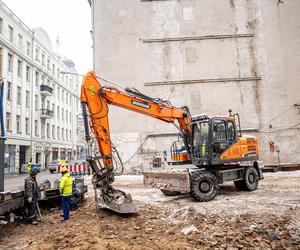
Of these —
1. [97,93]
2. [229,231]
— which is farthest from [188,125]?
[229,231]

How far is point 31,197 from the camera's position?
814cm

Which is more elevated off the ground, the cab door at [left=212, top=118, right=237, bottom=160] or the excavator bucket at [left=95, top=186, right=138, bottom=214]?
the cab door at [left=212, top=118, right=237, bottom=160]

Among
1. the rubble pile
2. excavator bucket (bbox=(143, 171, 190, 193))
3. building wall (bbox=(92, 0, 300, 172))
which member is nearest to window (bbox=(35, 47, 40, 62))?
building wall (bbox=(92, 0, 300, 172))

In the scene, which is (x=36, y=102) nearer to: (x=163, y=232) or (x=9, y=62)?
(x=9, y=62)

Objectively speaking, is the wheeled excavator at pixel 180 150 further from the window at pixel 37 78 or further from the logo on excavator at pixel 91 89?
the window at pixel 37 78

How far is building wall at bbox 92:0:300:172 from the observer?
73.5ft

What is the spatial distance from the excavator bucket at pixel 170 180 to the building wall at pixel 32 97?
74.7ft

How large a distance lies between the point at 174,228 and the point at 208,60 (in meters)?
18.4

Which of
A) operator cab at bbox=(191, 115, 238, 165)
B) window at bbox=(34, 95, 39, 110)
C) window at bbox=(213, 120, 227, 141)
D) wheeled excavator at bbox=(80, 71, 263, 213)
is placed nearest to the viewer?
wheeled excavator at bbox=(80, 71, 263, 213)

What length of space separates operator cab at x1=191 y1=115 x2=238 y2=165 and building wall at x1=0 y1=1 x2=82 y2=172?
23.6m

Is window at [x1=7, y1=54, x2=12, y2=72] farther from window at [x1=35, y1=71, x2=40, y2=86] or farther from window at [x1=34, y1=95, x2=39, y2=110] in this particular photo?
window at [x1=34, y1=95, x2=39, y2=110]

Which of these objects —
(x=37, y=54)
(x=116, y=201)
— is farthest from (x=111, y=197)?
(x=37, y=54)

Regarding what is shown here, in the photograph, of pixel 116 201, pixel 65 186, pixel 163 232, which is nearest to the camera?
pixel 163 232

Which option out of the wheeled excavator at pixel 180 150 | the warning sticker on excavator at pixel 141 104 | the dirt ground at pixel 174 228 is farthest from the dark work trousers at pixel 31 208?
the warning sticker on excavator at pixel 141 104
